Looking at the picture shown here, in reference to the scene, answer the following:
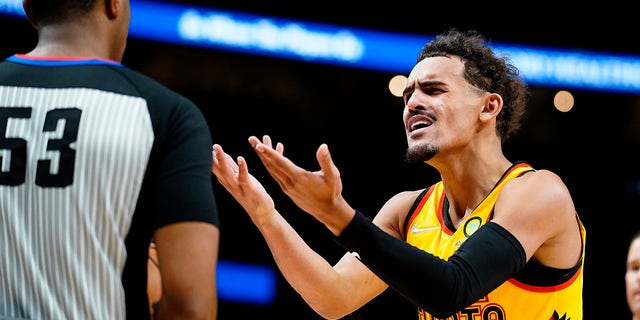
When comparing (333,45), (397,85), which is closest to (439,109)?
(333,45)

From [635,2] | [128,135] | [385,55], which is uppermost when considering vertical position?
[635,2]

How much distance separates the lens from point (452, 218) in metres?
3.67

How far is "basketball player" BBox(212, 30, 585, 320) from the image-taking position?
2.70m

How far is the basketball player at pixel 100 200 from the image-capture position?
75.4 inches

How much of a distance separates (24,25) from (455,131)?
249 inches

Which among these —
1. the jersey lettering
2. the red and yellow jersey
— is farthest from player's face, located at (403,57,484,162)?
the jersey lettering

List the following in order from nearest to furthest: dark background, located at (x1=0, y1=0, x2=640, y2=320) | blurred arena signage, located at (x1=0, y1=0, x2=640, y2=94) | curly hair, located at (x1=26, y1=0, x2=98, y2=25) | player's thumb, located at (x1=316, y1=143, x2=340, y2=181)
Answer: curly hair, located at (x1=26, y1=0, x2=98, y2=25) < player's thumb, located at (x1=316, y1=143, x2=340, y2=181) < blurred arena signage, located at (x1=0, y1=0, x2=640, y2=94) < dark background, located at (x1=0, y1=0, x2=640, y2=320)

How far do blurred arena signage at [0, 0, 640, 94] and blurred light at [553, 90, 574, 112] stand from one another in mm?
360

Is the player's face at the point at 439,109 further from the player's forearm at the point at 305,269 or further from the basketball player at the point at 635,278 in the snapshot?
the basketball player at the point at 635,278

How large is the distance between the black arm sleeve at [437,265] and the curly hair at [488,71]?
1.01m

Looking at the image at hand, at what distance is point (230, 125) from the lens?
9.89 meters

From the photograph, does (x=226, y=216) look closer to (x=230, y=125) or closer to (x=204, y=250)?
(x=230, y=125)

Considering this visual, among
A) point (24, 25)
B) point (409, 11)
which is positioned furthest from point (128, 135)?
point (409, 11)

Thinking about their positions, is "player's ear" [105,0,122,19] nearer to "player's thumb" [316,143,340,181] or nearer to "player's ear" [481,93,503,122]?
"player's thumb" [316,143,340,181]
